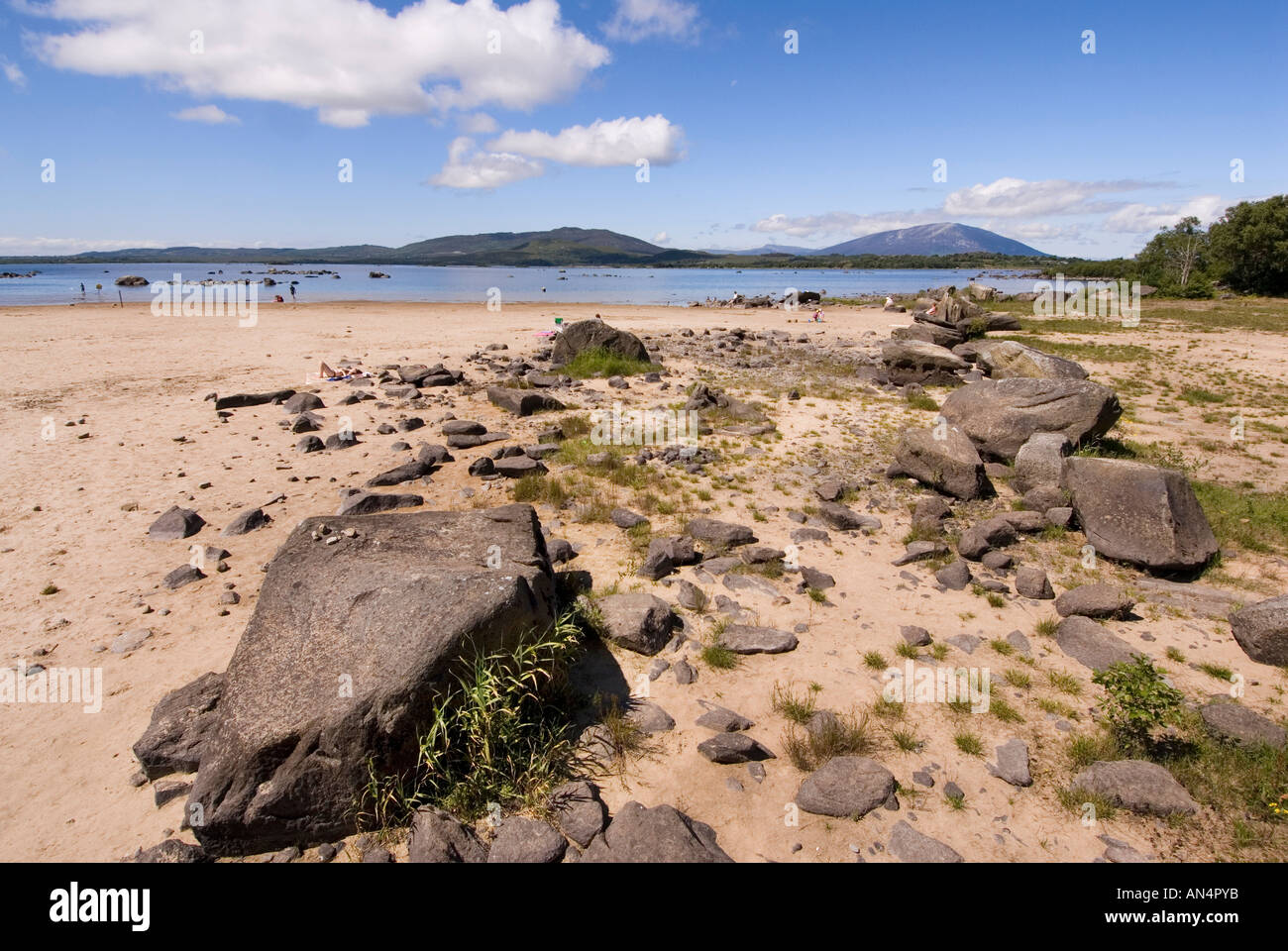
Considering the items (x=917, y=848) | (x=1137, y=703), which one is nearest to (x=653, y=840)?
(x=917, y=848)

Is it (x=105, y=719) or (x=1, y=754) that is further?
(x=105, y=719)

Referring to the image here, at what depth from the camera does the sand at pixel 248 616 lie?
4.84 meters

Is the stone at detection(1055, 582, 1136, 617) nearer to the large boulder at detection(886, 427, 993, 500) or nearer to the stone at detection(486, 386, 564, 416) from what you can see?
the large boulder at detection(886, 427, 993, 500)

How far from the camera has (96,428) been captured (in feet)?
46.5

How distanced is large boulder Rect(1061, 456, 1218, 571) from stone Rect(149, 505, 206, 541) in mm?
13471

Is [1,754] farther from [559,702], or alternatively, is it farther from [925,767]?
[925,767]

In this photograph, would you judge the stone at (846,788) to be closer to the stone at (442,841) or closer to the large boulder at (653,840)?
the large boulder at (653,840)

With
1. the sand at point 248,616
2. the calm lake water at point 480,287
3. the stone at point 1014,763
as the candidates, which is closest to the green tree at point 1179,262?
the calm lake water at point 480,287

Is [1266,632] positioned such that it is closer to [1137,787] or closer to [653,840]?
[1137,787]

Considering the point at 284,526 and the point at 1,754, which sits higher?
the point at 284,526

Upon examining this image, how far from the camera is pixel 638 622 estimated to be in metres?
7.03

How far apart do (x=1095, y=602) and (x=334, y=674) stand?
334 inches

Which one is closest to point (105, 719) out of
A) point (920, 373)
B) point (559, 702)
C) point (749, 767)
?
point (559, 702)

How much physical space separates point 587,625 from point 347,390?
14165mm
